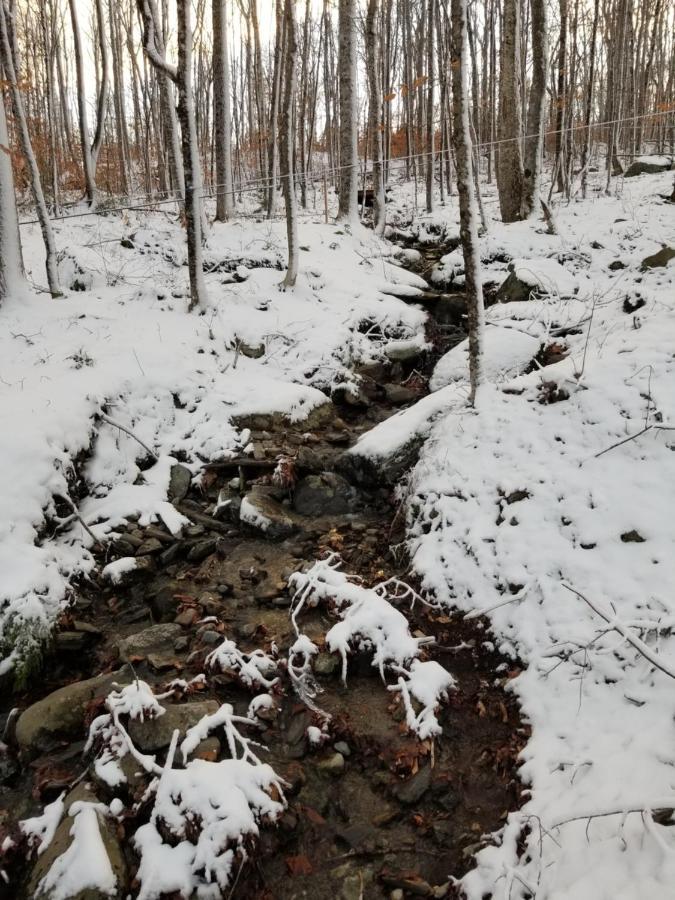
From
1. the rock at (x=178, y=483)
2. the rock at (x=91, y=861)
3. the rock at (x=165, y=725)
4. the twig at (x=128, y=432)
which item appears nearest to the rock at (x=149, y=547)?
the rock at (x=178, y=483)

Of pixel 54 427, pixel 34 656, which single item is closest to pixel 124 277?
pixel 54 427

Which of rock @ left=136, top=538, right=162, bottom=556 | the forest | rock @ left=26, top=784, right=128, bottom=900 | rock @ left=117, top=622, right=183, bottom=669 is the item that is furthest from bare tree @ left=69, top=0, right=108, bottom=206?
rock @ left=26, top=784, right=128, bottom=900

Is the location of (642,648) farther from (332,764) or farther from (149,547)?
(149,547)

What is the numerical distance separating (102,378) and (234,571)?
9.31 feet

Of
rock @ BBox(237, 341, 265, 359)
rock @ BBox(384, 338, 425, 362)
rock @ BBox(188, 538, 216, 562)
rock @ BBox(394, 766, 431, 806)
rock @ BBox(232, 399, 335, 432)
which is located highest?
rock @ BBox(237, 341, 265, 359)

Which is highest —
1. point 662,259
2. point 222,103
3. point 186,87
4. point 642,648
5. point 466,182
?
point 222,103

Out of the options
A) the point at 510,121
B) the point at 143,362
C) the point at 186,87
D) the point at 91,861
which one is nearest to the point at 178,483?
the point at 143,362

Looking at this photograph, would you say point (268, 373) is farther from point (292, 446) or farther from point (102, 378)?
point (102, 378)

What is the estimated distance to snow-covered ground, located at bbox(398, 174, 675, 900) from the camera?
2240 mm

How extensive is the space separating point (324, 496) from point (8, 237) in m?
6.21

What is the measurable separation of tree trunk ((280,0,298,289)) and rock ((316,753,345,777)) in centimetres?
763

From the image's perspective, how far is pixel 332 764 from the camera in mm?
2969

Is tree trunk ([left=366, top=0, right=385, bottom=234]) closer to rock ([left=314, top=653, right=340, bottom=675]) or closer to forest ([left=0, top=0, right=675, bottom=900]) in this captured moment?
forest ([left=0, top=0, right=675, bottom=900])

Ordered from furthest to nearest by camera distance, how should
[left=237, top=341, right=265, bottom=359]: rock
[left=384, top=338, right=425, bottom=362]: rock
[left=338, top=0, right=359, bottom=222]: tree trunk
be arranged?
[left=338, top=0, right=359, bottom=222]: tree trunk → [left=384, top=338, right=425, bottom=362]: rock → [left=237, top=341, right=265, bottom=359]: rock
